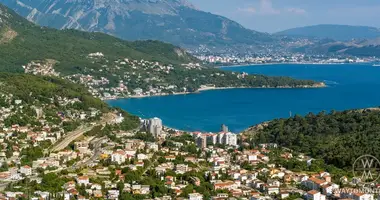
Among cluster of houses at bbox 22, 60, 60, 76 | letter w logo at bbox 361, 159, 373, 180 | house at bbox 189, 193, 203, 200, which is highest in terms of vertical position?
cluster of houses at bbox 22, 60, 60, 76

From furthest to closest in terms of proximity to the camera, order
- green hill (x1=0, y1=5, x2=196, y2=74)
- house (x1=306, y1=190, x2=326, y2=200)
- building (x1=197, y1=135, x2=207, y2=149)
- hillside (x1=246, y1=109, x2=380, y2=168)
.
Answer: green hill (x1=0, y1=5, x2=196, y2=74), building (x1=197, y1=135, x2=207, y2=149), hillside (x1=246, y1=109, x2=380, y2=168), house (x1=306, y1=190, x2=326, y2=200)

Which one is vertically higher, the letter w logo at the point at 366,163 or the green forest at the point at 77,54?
the green forest at the point at 77,54

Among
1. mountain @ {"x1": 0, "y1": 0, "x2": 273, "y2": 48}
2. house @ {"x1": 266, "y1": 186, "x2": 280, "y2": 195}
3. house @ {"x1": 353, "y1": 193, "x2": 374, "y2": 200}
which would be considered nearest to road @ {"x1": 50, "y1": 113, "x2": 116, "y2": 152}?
house @ {"x1": 266, "y1": 186, "x2": 280, "y2": 195}

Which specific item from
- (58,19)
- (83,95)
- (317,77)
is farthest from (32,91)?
(58,19)

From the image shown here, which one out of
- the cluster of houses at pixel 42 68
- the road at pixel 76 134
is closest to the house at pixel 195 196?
the road at pixel 76 134

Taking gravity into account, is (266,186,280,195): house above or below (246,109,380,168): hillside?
below

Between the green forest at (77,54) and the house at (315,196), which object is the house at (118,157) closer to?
the house at (315,196)

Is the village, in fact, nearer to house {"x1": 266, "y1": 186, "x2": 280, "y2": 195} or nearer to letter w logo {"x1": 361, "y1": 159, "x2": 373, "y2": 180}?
letter w logo {"x1": 361, "y1": 159, "x2": 373, "y2": 180}
